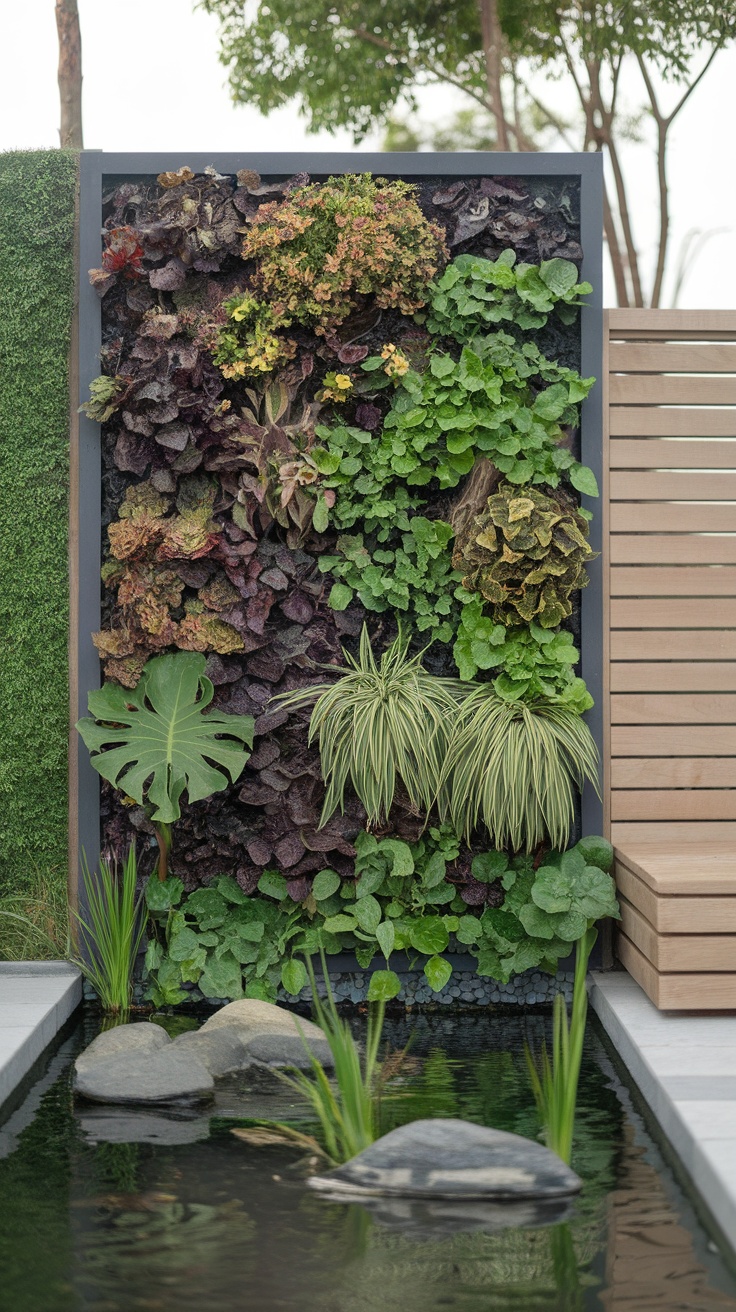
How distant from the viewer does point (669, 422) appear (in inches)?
192

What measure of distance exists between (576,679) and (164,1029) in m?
1.86

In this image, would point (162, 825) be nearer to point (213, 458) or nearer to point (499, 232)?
point (213, 458)

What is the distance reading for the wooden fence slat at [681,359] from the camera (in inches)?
192

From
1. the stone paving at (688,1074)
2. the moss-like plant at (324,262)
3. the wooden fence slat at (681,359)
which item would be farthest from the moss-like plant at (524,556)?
the stone paving at (688,1074)

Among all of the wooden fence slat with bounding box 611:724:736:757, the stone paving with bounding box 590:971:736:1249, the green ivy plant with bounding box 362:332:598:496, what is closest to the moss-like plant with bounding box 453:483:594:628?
the green ivy plant with bounding box 362:332:598:496

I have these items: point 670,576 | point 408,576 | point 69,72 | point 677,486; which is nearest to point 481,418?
point 408,576

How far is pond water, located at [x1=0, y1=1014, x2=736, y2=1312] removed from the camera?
89.9 inches

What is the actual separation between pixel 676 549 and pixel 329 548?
1.31 metres

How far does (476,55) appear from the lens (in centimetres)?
1199

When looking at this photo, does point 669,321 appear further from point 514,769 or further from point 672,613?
point 514,769

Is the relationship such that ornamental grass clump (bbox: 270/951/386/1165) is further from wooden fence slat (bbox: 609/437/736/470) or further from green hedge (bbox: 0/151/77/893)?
wooden fence slat (bbox: 609/437/736/470)

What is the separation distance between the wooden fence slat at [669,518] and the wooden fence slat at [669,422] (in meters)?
0.27

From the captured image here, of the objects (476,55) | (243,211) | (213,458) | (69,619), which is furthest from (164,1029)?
(476,55)

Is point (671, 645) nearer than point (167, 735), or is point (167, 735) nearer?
point (167, 735)
